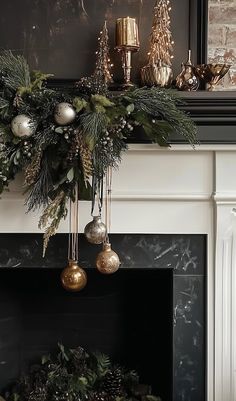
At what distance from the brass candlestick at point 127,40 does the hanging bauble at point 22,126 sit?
36cm

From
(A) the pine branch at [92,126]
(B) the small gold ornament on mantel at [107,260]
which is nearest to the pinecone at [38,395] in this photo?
(B) the small gold ornament on mantel at [107,260]

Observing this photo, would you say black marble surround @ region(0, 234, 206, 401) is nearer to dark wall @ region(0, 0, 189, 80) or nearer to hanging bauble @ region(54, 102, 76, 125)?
hanging bauble @ region(54, 102, 76, 125)

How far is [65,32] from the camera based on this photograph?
215cm

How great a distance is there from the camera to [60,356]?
7.90 ft

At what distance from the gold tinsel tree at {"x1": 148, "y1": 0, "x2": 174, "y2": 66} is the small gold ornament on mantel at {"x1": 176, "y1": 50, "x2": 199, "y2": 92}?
7 centimetres

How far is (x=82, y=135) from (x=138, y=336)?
1020 mm

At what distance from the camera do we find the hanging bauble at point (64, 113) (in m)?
1.82

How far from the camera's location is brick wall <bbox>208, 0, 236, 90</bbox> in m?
2.20

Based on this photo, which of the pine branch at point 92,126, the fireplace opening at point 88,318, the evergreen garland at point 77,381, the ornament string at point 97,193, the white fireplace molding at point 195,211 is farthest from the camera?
the fireplace opening at point 88,318

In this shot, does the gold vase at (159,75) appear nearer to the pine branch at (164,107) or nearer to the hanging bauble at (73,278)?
the pine branch at (164,107)

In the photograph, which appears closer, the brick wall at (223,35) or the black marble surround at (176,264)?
the black marble surround at (176,264)

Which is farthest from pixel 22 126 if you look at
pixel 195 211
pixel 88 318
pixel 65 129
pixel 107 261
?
pixel 88 318

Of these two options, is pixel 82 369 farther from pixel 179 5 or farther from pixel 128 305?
pixel 179 5

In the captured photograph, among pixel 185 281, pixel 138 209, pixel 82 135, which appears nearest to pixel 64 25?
pixel 82 135
